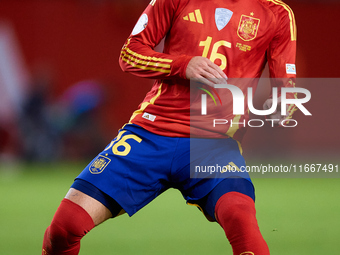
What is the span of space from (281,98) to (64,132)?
693cm

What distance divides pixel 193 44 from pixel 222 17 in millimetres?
201

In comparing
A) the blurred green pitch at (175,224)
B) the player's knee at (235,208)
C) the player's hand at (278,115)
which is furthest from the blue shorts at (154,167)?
Result: the blurred green pitch at (175,224)

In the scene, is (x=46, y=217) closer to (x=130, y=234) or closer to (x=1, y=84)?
Answer: (x=130, y=234)

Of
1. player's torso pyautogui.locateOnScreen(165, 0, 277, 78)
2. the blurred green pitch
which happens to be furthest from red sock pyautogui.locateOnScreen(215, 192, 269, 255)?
the blurred green pitch

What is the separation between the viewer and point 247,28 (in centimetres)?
244

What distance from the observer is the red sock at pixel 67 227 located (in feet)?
6.97

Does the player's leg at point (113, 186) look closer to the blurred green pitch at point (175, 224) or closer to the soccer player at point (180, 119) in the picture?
the soccer player at point (180, 119)

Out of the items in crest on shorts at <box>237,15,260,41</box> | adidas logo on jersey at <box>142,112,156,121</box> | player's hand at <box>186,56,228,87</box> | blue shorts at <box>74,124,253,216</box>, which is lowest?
blue shorts at <box>74,124,253,216</box>

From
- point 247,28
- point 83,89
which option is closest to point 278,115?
point 247,28

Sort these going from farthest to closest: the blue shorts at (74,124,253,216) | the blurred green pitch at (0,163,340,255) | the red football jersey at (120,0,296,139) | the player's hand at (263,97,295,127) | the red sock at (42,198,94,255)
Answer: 1. the blurred green pitch at (0,163,340,255)
2. the player's hand at (263,97,295,127)
3. the red football jersey at (120,0,296,139)
4. the blue shorts at (74,124,253,216)
5. the red sock at (42,198,94,255)

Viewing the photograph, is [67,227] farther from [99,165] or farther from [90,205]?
[99,165]

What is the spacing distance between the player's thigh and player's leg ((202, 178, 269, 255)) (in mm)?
462

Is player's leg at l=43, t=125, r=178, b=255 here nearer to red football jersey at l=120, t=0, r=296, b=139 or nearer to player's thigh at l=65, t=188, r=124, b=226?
player's thigh at l=65, t=188, r=124, b=226

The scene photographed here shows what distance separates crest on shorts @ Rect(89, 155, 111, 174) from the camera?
2250mm
